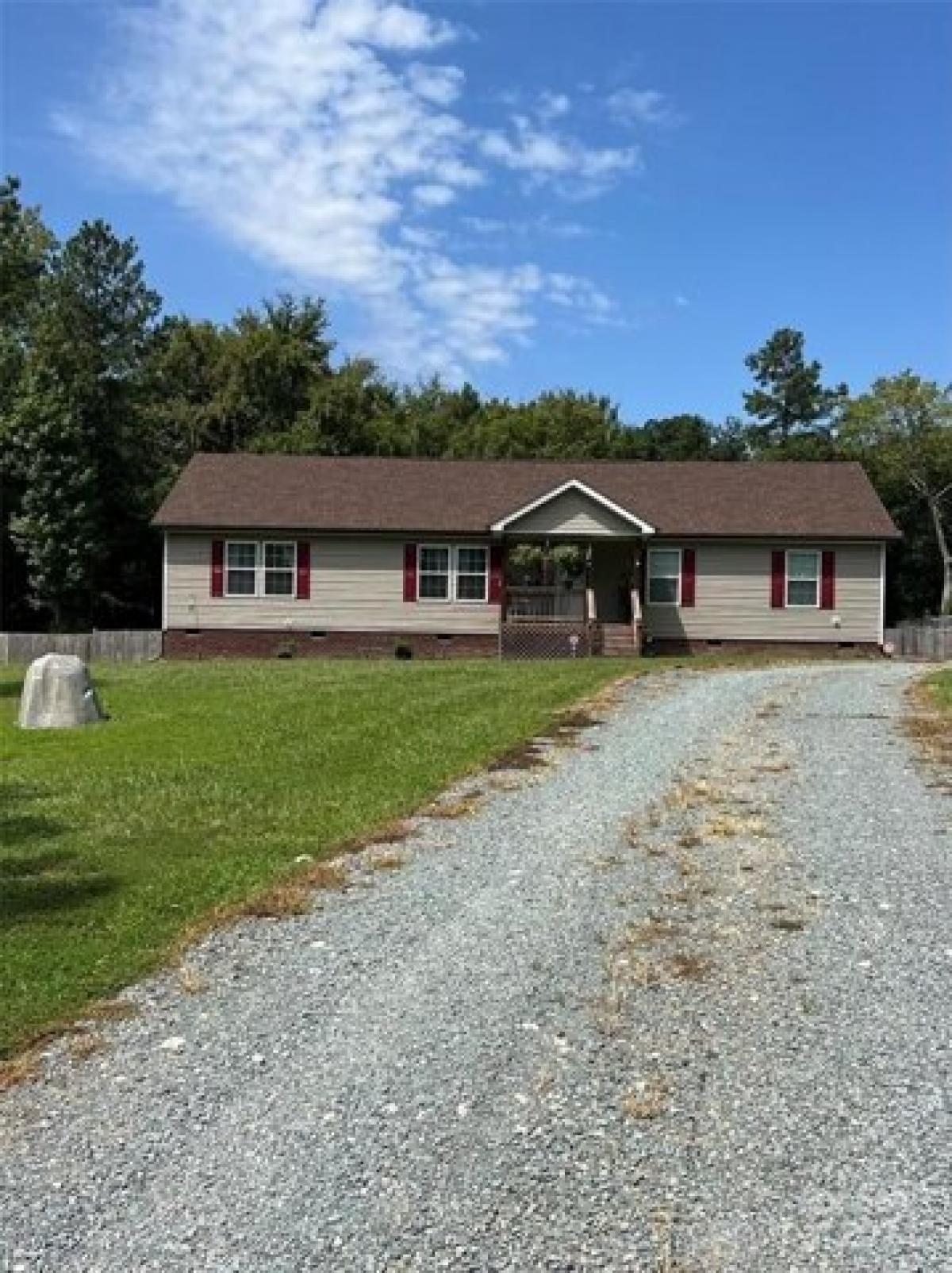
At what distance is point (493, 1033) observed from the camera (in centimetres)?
499

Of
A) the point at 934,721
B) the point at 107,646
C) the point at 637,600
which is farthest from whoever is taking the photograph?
the point at 107,646

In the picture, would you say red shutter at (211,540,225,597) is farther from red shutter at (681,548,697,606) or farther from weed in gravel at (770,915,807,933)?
weed in gravel at (770,915,807,933)

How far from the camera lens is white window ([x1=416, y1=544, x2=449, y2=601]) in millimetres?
29781

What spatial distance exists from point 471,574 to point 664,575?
4494 millimetres

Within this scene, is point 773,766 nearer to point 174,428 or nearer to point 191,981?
point 191,981

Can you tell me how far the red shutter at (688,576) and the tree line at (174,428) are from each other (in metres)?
17.2

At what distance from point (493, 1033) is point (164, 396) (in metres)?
47.8

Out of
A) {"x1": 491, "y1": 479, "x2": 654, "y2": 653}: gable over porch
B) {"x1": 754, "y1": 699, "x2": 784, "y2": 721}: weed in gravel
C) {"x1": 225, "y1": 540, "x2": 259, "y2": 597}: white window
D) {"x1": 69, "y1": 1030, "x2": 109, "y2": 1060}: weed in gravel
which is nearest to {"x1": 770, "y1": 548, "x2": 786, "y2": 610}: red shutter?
{"x1": 491, "y1": 479, "x2": 654, "y2": 653}: gable over porch

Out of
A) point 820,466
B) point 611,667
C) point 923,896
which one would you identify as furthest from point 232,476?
point 923,896

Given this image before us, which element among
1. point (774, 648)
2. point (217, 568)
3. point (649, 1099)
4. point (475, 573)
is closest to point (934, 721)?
point (649, 1099)

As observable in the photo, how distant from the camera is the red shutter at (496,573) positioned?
29.7 metres

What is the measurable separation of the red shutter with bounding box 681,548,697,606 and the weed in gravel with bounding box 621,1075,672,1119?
25.6 meters

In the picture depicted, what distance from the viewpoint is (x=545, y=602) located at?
30.2 metres

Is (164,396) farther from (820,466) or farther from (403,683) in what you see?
(403,683)
